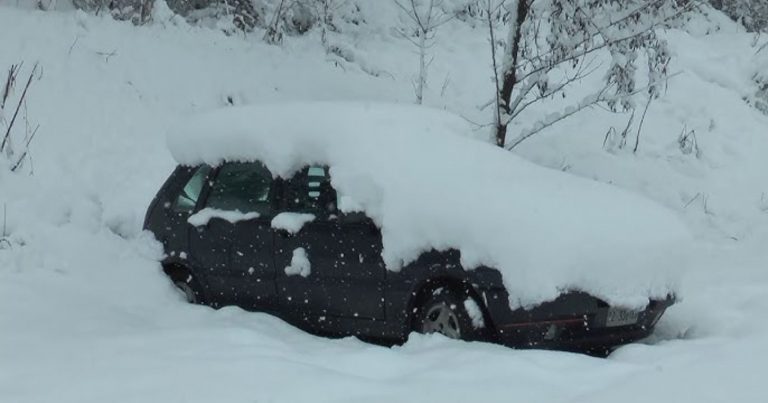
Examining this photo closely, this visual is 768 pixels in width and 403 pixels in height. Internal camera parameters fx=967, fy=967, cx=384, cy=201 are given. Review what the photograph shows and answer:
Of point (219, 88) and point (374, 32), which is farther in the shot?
point (374, 32)

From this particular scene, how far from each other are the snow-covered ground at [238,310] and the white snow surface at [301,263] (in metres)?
0.41

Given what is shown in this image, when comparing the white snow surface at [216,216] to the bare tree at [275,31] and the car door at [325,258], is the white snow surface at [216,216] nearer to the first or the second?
the car door at [325,258]

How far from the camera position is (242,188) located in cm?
748

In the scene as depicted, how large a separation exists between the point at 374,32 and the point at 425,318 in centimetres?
1038

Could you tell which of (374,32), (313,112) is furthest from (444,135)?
(374,32)

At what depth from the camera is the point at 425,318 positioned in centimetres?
633

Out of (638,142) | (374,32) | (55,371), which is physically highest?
(374,32)

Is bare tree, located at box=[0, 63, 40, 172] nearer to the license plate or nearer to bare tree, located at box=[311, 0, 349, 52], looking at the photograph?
bare tree, located at box=[311, 0, 349, 52]

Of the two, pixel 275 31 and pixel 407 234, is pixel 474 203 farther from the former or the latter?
pixel 275 31

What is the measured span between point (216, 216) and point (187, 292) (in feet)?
2.72

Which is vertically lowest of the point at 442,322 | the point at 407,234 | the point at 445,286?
the point at 442,322

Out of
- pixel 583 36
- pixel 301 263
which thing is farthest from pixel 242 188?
pixel 583 36

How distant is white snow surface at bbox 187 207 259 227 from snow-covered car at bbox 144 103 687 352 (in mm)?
12

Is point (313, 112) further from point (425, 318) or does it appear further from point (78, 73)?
point (78, 73)
